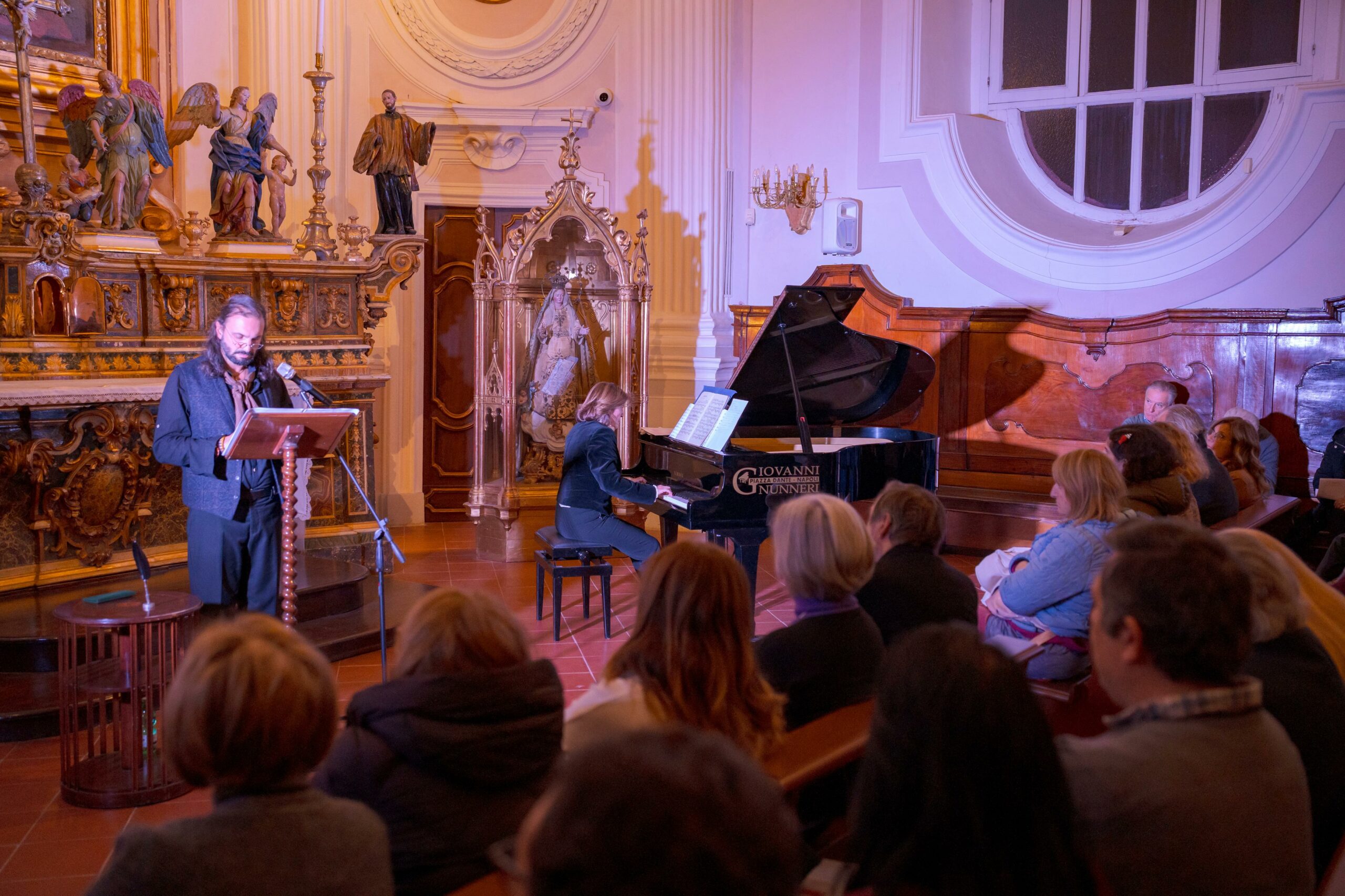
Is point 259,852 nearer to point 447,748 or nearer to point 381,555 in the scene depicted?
point 447,748

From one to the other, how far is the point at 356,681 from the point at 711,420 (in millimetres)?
2059

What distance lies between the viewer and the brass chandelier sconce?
29.2ft

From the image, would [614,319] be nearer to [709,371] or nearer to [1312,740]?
[709,371]

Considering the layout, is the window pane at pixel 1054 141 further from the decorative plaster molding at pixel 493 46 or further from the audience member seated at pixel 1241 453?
the decorative plaster molding at pixel 493 46

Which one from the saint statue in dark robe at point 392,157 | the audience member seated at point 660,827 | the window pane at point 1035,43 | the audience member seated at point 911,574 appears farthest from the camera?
the window pane at point 1035,43

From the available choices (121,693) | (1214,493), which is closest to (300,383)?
(121,693)

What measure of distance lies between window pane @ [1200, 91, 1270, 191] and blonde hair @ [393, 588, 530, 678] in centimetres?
745

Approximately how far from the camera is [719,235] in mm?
8992

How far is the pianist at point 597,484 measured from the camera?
19.1 feet

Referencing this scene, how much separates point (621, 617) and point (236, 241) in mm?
3071

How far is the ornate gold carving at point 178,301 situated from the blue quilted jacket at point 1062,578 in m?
4.60

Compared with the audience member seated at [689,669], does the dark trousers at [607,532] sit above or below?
below

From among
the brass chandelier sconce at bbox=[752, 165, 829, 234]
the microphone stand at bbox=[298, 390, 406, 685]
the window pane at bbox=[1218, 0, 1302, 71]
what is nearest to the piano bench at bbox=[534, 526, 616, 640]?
the microphone stand at bbox=[298, 390, 406, 685]

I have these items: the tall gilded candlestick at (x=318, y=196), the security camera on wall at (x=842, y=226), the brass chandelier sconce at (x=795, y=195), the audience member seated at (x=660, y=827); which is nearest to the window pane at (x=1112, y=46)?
the security camera on wall at (x=842, y=226)
